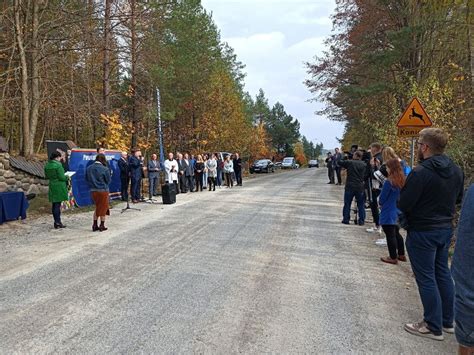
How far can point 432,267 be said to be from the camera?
381cm

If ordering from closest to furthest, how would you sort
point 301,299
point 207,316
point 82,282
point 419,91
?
point 207,316 < point 301,299 < point 82,282 < point 419,91

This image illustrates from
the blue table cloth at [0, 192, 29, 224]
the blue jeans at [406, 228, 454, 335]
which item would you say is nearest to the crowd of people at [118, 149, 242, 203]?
the blue table cloth at [0, 192, 29, 224]

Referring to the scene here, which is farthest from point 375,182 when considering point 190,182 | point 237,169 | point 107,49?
point 237,169

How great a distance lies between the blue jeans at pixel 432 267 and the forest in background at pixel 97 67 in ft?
47.3

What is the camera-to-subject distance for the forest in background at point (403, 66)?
11367mm

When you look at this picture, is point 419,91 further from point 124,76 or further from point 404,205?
point 124,76

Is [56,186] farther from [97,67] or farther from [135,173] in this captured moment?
[97,67]

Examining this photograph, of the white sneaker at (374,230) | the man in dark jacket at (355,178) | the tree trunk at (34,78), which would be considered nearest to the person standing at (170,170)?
the tree trunk at (34,78)

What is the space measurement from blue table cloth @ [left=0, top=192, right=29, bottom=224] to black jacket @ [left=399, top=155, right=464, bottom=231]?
966 cm

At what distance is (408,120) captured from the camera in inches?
357

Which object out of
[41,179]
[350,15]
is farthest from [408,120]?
[350,15]

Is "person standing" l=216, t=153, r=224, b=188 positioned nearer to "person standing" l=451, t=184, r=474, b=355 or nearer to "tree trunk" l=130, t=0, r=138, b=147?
Result: "tree trunk" l=130, t=0, r=138, b=147

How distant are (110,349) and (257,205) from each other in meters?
9.89

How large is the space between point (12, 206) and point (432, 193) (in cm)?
1007
